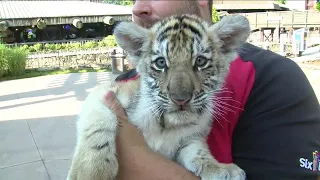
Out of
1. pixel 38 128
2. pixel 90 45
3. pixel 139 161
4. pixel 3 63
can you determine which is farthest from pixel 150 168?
pixel 90 45

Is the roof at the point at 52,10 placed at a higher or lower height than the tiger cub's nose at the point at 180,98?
higher

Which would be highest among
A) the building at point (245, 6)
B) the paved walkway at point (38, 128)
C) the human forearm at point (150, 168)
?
the building at point (245, 6)

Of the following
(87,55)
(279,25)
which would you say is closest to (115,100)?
(87,55)

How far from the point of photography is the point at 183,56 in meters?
2.35

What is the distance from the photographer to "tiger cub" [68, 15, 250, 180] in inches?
91.7

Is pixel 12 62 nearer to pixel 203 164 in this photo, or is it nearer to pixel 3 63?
pixel 3 63

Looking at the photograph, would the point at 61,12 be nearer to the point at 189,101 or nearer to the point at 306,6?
the point at 189,101

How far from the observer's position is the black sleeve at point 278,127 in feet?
7.59

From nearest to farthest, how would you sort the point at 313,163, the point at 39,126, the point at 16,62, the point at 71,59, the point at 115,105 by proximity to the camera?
1. the point at 313,163
2. the point at 115,105
3. the point at 39,126
4. the point at 16,62
5. the point at 71,59

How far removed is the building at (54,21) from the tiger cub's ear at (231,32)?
26635mm

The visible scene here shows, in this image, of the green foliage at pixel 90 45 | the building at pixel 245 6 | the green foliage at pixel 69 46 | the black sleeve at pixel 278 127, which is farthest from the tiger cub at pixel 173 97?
the building at pixel 245 6

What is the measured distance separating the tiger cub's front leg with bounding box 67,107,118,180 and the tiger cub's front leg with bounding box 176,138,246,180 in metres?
0.47

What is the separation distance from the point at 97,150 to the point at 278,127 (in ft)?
3.85

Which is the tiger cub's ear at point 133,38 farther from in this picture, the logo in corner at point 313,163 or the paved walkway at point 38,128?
the paved walkway at point 38,128
